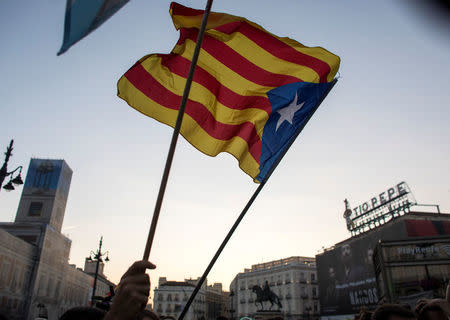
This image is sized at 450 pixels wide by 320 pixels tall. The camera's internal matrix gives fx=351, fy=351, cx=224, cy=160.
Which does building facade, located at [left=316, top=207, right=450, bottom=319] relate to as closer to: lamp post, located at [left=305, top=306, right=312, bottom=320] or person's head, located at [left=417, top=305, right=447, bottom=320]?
lamp post, located at [left=305, top=306, right=312, bottom=320]

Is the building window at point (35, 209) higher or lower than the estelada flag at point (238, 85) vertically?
higher

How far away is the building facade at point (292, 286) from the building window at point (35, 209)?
37.5 meters

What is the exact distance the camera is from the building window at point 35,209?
165ft

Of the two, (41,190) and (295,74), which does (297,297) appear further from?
(295,74)

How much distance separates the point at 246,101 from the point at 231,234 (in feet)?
7.34

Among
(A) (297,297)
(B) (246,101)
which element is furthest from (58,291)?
(B) (246,101)

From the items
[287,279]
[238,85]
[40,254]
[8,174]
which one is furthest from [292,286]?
[238,85]

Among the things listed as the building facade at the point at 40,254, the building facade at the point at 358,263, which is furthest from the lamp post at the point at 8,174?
the building facade at the point at 358,263

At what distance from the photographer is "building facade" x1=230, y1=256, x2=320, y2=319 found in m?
65.7

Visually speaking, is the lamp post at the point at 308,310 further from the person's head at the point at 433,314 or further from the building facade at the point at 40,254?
the person's head at the point at 433,314

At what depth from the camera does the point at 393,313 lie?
294 cm

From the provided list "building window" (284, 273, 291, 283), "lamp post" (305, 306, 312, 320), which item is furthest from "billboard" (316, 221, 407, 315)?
"building window" (284, 273, 291, 283)

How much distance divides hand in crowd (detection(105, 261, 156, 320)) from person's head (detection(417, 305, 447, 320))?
10.5 feet

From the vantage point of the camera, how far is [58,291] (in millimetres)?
45969
